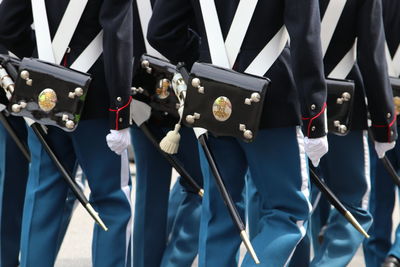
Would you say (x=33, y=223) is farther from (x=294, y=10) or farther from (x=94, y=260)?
(x=294, y=10)

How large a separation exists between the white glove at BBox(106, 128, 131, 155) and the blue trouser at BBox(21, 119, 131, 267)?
Result: 0.11m

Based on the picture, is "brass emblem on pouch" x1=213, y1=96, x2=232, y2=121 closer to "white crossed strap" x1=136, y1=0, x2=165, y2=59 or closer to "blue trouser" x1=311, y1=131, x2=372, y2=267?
"white crossed strap" x1=136, y1=0, x2=165, y2=59

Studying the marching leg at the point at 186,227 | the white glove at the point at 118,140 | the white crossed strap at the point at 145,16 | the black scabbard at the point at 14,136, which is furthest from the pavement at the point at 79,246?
the white glove at the point at 118,140

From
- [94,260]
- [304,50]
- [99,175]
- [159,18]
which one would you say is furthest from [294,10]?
[94,260]

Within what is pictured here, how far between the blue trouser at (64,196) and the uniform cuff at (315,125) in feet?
2.75

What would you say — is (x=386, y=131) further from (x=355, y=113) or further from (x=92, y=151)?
(x=92, y=151)

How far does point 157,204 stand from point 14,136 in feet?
2.34

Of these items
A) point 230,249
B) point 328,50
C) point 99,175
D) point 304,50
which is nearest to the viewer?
point 304,50

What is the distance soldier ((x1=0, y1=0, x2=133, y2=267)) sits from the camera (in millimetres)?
4098

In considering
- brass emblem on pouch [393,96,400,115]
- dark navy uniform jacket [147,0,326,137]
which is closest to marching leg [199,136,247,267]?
dark navy uniform jacket [147,0,326,137]

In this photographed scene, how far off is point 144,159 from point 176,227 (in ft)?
1.22

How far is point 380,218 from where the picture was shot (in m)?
5.16

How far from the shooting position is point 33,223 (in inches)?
170

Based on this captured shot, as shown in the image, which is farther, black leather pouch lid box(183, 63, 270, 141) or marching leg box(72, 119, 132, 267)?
marching leg box(72, 119, 132, 267)
